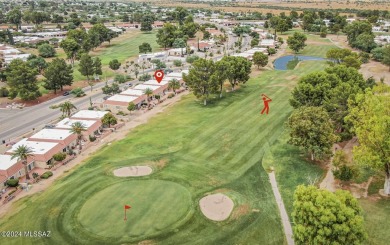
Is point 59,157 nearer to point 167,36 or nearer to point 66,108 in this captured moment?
point 66,108

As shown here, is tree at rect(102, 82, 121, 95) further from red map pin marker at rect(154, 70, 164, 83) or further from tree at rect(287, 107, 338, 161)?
tree at rect(287, 107, 338, 161)

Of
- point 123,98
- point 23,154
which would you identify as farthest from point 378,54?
point 23,154

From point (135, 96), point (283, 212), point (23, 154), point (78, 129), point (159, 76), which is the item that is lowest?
point (283, 212)

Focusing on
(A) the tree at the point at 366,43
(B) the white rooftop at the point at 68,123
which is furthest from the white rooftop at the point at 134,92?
(A) the tree at the point at 366,43

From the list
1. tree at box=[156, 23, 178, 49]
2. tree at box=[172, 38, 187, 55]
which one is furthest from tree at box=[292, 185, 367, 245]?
tree at box=[156, 23, 178, 49]

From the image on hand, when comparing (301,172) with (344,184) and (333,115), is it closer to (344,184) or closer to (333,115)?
(344,184)

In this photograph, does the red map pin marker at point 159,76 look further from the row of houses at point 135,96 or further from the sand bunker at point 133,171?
the sand bunker at point 133,171
